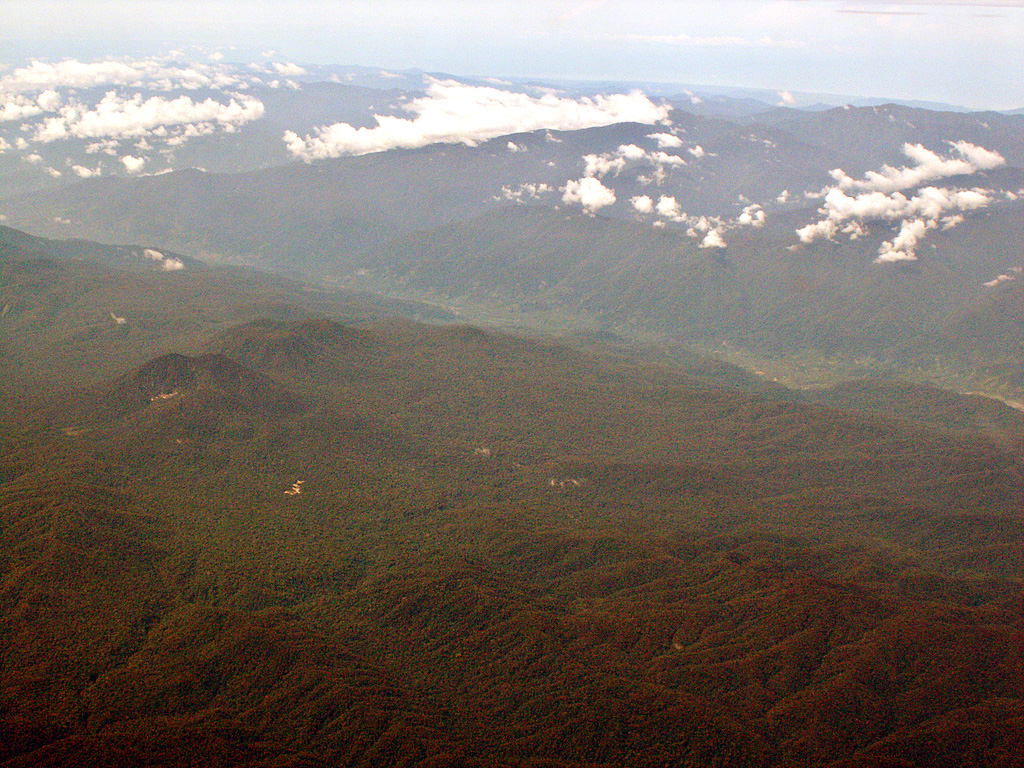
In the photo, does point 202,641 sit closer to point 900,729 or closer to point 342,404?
point 900,729

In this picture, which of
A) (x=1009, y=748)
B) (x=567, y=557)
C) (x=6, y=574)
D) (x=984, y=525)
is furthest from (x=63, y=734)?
(x=984, y=525)

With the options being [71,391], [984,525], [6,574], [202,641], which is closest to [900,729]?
[984,525]

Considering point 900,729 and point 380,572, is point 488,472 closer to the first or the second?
point 380,572

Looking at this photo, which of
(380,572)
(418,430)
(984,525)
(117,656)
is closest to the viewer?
(117,656)

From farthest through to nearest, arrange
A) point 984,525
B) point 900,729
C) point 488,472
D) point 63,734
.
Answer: point 488,472 → point 984,525 → point 900,729 → point 63,734

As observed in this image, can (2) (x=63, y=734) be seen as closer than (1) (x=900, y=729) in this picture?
Yes

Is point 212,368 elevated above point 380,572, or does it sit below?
above
